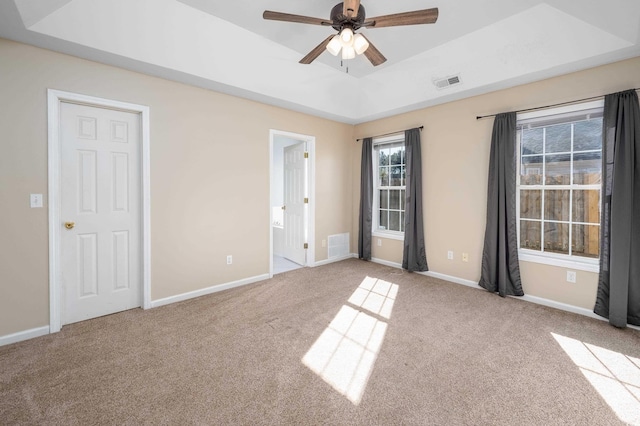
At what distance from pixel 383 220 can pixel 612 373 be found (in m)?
3.38

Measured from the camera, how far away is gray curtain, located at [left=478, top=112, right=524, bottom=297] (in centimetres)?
331

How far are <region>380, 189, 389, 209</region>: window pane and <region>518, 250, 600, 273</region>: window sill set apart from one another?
2136 millimetres

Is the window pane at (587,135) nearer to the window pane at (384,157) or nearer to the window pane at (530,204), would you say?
the window pane at (530,204)

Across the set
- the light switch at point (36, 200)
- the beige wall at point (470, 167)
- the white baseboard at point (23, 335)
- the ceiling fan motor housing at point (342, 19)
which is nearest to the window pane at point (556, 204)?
the beige wall at point (470, 167)

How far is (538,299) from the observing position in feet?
10.5

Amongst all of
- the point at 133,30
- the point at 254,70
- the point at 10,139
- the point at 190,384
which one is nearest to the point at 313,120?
the point at 254,70

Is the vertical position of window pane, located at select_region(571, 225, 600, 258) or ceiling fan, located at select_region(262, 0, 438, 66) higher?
ceiling fan, located at select_region(262, 0, 438, 66)

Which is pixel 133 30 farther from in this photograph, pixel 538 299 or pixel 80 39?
pixel 538 299

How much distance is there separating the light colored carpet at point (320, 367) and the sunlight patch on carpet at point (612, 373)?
0.04ft

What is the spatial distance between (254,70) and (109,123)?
169 cm

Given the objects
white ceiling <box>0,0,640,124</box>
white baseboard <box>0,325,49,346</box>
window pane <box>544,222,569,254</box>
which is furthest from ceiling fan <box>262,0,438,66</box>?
white baseboard <box>0,325,49,346</box>

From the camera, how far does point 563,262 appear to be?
119 inches

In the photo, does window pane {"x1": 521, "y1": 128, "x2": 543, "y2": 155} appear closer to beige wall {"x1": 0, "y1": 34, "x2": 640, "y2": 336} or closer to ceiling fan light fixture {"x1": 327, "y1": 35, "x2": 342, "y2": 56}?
beige wall {"x1": 0, "y1": 34, "x2": 640, "y2": 336}

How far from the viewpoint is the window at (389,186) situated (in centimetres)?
473
